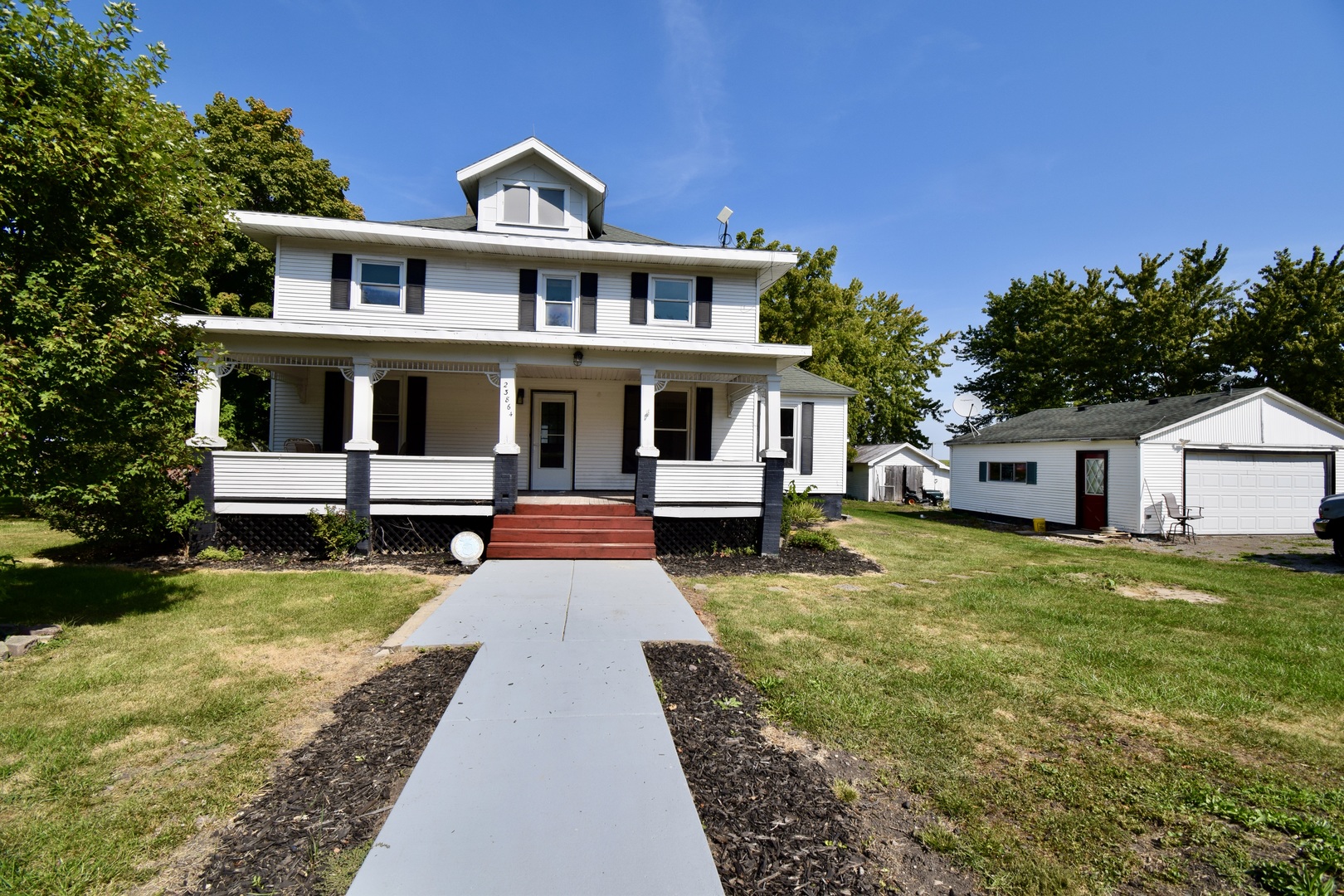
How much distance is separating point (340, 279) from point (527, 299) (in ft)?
11.5

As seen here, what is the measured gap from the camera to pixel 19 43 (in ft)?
15.1

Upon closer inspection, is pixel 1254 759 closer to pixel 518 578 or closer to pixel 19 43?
pixel 518 578

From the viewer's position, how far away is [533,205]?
37.7 ft

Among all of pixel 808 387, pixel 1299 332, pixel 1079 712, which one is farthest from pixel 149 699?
pixel 1299 332

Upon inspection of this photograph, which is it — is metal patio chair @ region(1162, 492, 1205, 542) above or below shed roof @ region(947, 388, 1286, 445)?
below

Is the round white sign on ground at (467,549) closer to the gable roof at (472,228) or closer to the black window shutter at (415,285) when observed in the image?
the black window shutter at (415,285)

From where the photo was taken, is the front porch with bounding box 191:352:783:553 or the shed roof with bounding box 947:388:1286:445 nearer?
the front porch with bounding box 191:352:783:553

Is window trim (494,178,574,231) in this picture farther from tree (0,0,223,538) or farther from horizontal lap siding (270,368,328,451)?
tree (0,0,223,538)

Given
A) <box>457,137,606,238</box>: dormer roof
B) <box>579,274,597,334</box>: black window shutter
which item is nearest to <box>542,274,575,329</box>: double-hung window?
<box>579,274,597,334</box>: black window shutter

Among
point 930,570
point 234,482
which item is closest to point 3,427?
point 234,482

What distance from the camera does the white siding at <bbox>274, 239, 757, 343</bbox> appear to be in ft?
33.9

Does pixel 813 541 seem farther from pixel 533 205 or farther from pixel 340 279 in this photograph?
pixel 340 279

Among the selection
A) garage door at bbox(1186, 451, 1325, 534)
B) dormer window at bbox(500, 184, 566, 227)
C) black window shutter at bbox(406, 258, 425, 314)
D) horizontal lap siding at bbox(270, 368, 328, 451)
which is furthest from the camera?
garage door at bbox(1186, 451, 1325, 534)

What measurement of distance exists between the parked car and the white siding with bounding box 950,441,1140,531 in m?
3.73
